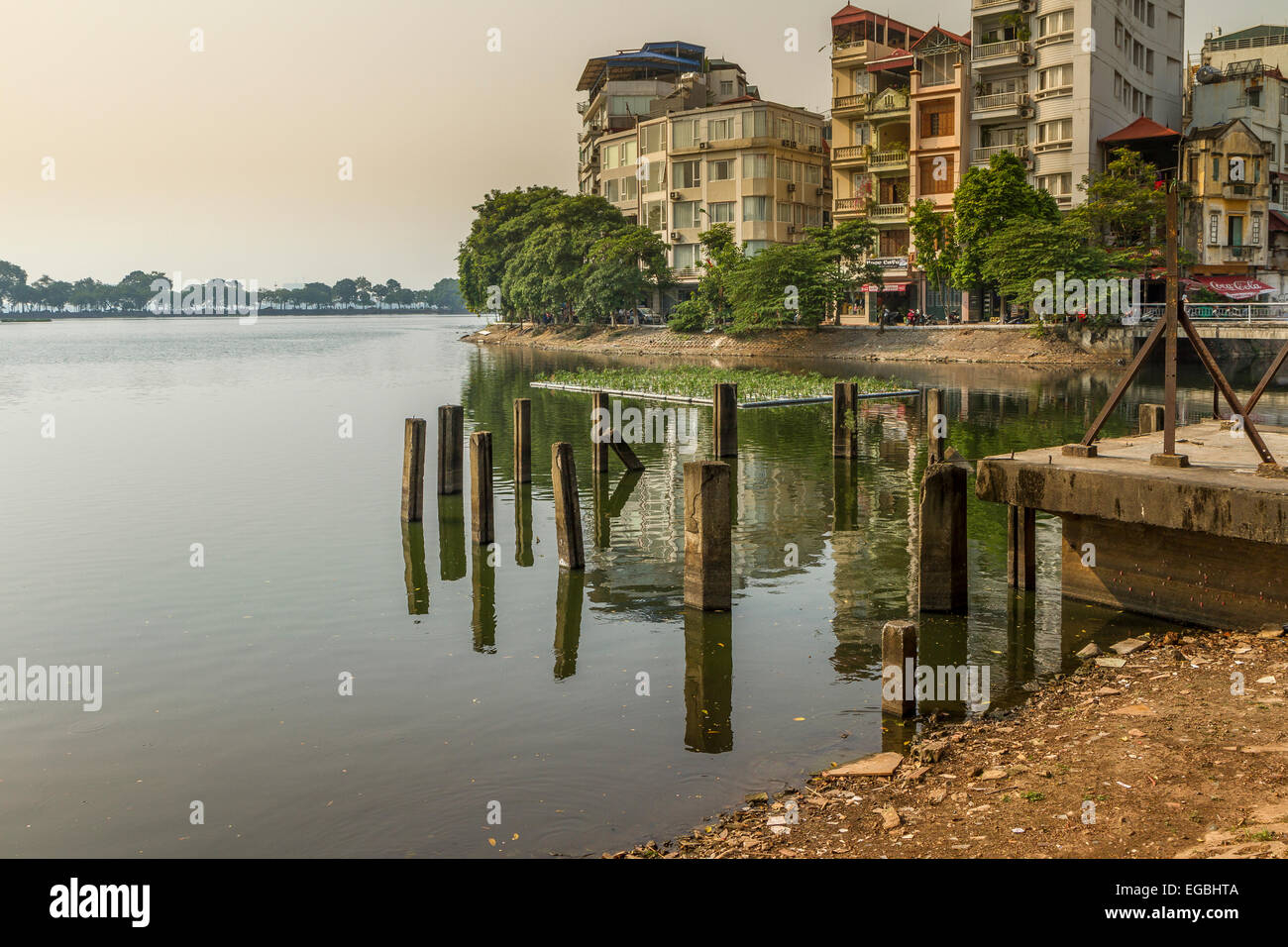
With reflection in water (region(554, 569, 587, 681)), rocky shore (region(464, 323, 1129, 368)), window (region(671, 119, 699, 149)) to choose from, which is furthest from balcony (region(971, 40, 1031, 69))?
reflection in water (region(554, 569, 587, 681))

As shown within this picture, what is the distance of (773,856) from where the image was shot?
9070mm

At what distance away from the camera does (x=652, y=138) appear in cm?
10044

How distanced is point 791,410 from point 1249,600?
28.2 metres

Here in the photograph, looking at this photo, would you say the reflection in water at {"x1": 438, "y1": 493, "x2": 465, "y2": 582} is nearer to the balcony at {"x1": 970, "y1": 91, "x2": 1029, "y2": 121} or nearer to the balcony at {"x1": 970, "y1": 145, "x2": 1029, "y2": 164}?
the balcony at {"x1": 970, "y1": 145, "x2": 1029, "y2": 164}

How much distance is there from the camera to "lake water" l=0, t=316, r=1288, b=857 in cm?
1112

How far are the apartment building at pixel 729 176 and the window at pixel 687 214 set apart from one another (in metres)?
0.08

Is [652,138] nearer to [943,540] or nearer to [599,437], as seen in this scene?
[599,437]


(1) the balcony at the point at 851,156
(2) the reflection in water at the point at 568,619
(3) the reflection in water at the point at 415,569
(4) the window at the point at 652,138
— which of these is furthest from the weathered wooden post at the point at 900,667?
(4) the window at the point at 652,138

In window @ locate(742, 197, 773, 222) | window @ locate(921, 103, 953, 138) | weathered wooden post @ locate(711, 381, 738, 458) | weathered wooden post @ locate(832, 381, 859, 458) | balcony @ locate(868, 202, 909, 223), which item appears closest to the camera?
weathered wooden post @ locate(711, 381, 738, 458)

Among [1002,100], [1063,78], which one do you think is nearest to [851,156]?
[1002,100]

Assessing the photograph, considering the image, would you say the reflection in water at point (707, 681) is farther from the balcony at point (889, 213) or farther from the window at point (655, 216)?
the window at point (655, 216)

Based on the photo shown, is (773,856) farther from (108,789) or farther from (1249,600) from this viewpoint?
(1249,600)

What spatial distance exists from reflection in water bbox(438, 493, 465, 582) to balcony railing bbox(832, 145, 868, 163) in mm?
66910
